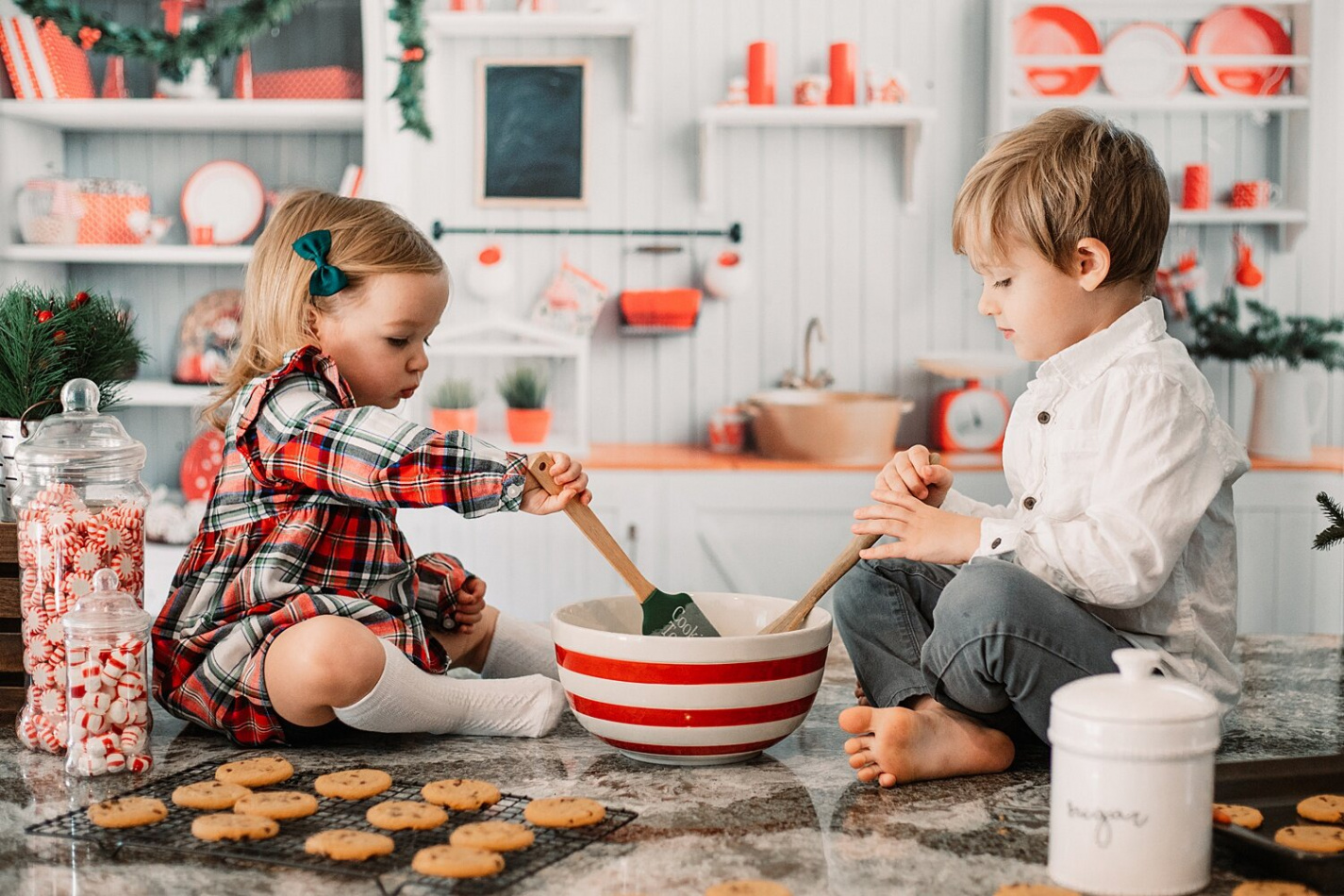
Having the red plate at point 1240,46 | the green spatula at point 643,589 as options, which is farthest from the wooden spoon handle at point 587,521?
the red plate at point 1240,46

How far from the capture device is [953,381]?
3.31m

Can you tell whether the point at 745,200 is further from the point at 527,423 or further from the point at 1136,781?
the point at 1136,781

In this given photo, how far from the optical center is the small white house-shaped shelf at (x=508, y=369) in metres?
3.01

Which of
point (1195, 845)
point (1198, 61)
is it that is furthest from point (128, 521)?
point (1198, 61)

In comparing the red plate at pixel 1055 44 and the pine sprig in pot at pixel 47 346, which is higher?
the red plate at pixel 1055 44

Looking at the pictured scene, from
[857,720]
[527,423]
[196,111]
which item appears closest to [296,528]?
[857,720]

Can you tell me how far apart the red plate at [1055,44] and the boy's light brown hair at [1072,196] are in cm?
196

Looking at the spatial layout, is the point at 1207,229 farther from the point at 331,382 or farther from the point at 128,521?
the point at 128,521

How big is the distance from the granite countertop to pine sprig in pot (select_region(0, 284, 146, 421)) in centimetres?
35

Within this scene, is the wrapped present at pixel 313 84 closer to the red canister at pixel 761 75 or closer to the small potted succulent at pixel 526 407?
the small potted succulent at pixel 526 407

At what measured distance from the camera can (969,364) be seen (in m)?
3.11

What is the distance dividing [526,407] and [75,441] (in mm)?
1770

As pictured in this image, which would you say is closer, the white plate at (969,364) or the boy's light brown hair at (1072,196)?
the boy's light brown hair at (1072,196)

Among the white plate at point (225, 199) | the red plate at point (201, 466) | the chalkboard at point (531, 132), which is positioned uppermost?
the chalkboard at point (531, 132)
